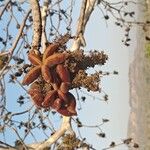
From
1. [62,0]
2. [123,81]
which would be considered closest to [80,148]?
[62,0]

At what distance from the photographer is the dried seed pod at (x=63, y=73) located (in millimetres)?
3756

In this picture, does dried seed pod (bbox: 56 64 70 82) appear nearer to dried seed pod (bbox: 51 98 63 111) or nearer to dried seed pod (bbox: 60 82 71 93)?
dried seed pod (bbox: 60 82 71 93)

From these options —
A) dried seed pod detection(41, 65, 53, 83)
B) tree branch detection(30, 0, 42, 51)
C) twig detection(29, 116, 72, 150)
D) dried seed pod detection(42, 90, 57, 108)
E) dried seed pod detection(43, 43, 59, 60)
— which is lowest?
twig detection(29, 116, 72, 150)

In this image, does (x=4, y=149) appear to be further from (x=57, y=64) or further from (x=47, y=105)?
(x=57, y=64)

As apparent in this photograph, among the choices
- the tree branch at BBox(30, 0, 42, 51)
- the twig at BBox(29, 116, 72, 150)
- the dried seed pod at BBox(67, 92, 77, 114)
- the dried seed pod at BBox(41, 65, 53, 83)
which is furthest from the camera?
the twig at BBox(29, 116, 72, 150)

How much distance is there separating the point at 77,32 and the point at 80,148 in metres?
1.16

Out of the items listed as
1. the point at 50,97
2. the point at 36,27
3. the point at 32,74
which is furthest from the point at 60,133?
the point at 36,27

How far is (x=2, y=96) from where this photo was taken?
206 inches

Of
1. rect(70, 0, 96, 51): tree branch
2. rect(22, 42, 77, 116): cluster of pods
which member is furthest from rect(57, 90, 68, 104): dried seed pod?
rect(70, 0, 96, 51): tree branch

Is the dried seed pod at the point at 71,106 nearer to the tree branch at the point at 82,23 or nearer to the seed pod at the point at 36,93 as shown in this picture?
the seed pod at the point at 36,93

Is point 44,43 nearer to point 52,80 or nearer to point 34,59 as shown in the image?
point 34,59

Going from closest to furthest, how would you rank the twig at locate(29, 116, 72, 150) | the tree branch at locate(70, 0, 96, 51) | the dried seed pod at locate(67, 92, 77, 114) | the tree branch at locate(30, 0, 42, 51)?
1. the dried seed pod at locate(67, 92, 77, 114)
2. the tree branch at locate(30, 0, 42, 51)
3. the twig at locate(29, 116, 72, 150)
4. the tree branch at locate(70, 0, 96, 51)

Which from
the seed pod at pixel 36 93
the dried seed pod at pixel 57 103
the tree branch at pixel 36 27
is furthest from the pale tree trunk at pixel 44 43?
the dried seed pod at pixel 57 103

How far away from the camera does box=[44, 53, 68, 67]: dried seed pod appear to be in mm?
3808
